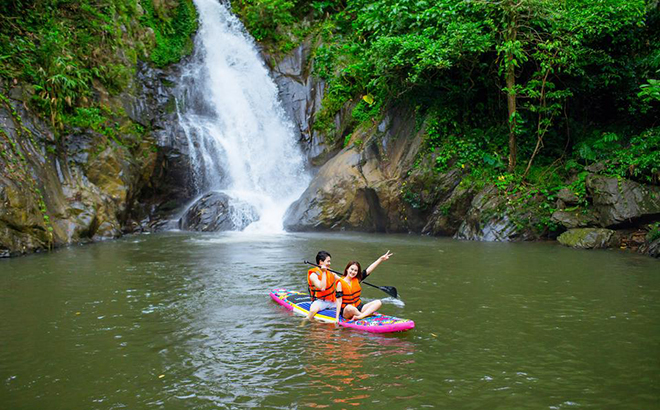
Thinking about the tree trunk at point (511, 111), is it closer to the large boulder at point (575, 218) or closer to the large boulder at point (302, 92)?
the large boulder at point (575, 218)

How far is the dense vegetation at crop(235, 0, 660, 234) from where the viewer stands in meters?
11.6

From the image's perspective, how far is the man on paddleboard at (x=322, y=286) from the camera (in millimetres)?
5352

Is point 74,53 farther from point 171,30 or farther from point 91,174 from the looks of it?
point 171,30

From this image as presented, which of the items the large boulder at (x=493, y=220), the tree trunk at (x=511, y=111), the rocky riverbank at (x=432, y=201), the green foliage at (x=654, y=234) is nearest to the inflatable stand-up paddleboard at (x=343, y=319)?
the rocky riverbank at (x=432, y=201)

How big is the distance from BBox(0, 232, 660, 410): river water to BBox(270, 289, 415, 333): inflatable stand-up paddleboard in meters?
0.10

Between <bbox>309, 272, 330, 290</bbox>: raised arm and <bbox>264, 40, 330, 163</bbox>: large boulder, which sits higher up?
<bbox>264, 40, 330, 163</bbox>: large boulder

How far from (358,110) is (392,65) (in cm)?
344

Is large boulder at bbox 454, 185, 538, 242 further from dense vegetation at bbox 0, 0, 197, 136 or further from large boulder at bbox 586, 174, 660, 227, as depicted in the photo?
dense vegetation at bbox 0, 0, 197, 136

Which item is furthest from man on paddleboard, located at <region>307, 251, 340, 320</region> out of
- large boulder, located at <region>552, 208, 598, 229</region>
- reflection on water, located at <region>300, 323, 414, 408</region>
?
large boulder, located at <region>552, 208, 598, 229</region>

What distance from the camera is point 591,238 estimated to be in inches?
409

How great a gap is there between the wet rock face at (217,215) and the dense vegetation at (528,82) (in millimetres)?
5841

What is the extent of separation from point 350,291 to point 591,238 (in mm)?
7430

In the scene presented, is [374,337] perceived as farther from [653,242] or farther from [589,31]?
[589,31]

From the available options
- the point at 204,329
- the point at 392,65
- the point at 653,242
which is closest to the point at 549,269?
the point at 653,242
